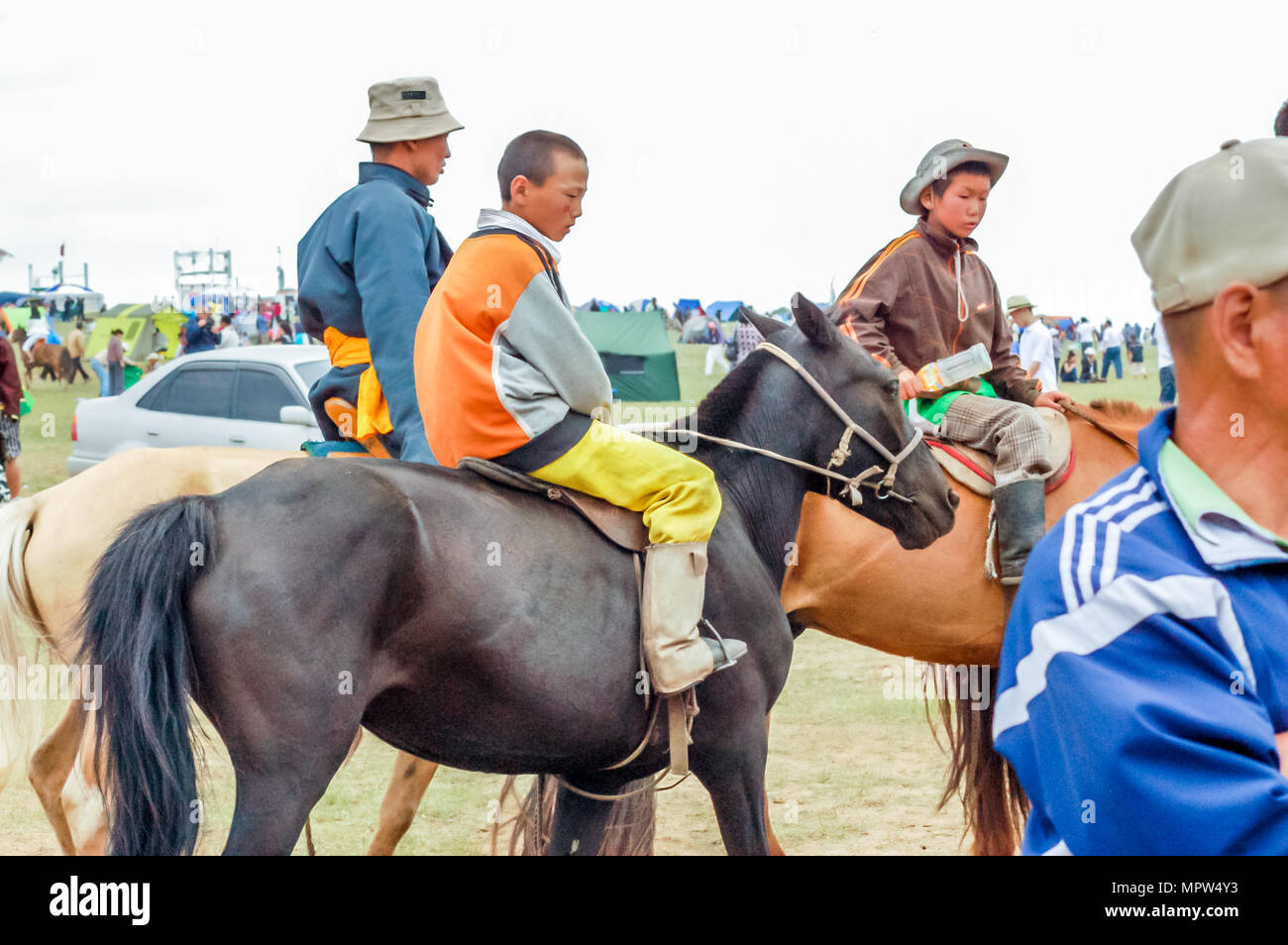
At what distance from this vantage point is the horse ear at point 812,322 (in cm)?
392

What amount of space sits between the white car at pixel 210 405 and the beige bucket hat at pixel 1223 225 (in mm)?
9119

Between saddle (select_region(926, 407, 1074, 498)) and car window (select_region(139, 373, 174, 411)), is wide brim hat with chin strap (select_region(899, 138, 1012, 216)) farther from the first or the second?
car window (select_region(139, 373, 174, 411))

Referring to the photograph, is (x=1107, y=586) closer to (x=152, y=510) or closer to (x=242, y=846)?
(x=242, y=846)

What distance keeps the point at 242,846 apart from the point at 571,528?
44.9 inches

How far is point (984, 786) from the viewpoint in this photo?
4941mm

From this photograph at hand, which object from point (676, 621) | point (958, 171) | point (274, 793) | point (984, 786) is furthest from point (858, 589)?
point (274, 793)

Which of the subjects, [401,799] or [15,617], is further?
[401,799]

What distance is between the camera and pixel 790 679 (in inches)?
317

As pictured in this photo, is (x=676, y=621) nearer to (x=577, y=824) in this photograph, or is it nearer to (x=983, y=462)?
(x=577, y=824)

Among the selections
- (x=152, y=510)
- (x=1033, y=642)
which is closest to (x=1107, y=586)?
(x=1033, y=642)

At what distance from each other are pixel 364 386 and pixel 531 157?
99 cm

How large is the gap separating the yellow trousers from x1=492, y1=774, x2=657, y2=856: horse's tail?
3.72 ft

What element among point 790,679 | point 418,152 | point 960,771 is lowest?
point 790,679
